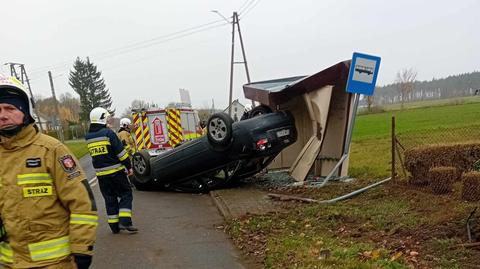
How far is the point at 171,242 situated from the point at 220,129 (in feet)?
10.9

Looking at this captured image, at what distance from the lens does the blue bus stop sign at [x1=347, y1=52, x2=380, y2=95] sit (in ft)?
27.5

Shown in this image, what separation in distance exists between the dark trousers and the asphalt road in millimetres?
233

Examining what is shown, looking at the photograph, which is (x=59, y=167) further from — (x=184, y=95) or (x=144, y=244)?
(x=184, y=95)

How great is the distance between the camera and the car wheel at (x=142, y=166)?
1086 cm

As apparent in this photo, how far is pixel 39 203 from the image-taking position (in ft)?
8.87

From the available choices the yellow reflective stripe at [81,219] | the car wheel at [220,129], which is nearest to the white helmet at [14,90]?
the yellow reflective stripe at [81,219]

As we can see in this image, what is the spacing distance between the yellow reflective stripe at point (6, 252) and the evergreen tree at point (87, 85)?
80891mm

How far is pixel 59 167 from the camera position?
2.75 meters

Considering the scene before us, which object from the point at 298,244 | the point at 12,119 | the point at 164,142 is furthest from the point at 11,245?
the point at 164,142

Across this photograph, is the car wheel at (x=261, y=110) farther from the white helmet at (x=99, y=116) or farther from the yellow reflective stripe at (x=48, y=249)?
the yellow reflective stripe at (x=48, y=249)

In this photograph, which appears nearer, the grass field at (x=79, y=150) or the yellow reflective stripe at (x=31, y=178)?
the yellow reflective stripe at (x=31, y=178)

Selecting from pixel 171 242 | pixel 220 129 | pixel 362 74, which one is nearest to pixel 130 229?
pixel 171 242

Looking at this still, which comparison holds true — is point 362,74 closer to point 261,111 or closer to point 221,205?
point 261,111

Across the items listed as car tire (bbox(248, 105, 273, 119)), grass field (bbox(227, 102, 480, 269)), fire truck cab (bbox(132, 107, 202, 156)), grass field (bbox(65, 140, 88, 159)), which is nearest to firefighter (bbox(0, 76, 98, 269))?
grass field (bbox(227, 102, 480, 269))
